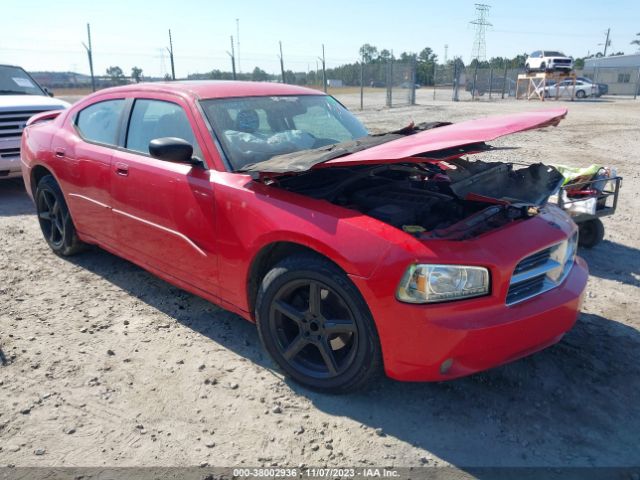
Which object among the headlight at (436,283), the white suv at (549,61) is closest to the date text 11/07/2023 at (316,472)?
the headlight at (436,283)

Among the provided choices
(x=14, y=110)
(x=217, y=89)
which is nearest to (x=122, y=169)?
(x=217, y=89)

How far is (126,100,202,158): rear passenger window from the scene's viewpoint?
11.9ft

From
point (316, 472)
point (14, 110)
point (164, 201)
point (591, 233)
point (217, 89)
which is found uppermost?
point (217, 89)

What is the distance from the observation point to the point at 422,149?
8.84 feet

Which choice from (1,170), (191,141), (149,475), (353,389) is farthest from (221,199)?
(1,170)

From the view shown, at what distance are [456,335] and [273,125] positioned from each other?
6.90 ft

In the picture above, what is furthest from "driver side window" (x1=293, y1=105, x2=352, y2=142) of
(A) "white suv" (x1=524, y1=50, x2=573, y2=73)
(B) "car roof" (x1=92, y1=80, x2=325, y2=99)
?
(A) "white suv" (x1=524, y1=50, x2=573, y2=73)

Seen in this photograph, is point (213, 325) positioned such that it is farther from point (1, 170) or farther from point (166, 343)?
point (1, 170)

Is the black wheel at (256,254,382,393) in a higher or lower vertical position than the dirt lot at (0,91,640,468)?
higher

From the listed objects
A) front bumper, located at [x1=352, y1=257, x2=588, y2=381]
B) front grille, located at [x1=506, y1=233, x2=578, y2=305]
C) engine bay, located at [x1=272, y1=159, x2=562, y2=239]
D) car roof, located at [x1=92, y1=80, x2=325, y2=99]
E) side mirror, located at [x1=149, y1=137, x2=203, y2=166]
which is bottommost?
front bumper, located at [x1=352, y1=257, x2=588, y2=381]

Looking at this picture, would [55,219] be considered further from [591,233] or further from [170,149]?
[591,233]

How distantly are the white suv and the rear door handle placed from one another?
33.2 metres

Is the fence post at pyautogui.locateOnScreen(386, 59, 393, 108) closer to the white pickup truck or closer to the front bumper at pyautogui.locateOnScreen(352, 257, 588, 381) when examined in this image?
the white pickup truck

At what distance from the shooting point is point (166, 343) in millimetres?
3561
